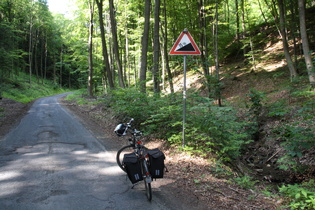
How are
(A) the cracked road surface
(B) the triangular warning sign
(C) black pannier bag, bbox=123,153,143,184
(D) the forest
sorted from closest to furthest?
1. (A) the cracked road surface
2. (C) black pannier bag, bbox=123,153,143,184
3. (B) the triangular warning sign
4. (D) the forest

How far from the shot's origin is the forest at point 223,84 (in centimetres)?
651

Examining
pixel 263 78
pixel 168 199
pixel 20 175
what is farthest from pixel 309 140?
pixel 263 78

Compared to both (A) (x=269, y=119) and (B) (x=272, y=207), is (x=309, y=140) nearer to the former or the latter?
(B) (x=272, y=207)

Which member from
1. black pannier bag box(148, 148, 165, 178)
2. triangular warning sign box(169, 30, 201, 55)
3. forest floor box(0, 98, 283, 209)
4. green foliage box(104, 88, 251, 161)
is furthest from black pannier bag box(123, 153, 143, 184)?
triangular warning sign box(169, 30, 201, 55)

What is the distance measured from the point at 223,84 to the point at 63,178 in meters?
8.76

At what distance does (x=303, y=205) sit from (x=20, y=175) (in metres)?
5.66

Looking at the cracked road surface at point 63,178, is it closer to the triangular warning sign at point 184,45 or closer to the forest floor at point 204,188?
the forest floor at point 204,188

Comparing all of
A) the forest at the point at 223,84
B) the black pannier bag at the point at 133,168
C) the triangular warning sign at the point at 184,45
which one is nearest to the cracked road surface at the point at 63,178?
the black pannier bag at the point at 133,168

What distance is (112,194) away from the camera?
413 centimetres

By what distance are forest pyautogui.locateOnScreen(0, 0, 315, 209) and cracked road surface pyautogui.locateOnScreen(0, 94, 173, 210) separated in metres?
2.25

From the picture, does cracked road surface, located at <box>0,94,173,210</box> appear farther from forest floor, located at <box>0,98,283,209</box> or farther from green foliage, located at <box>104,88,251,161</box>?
green foliage, located at <box>104,88,251,161</box>

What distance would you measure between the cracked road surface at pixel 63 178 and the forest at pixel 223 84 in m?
2.25

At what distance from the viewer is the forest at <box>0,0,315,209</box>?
651cm

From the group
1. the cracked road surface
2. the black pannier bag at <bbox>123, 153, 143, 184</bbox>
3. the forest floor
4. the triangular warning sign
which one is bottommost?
the forest floor
